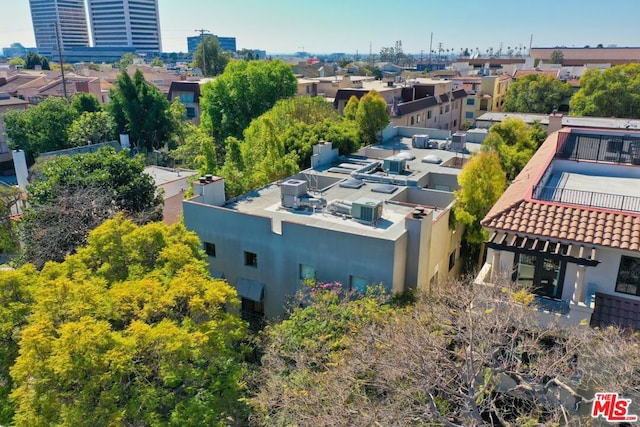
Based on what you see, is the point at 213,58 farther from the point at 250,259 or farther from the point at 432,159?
the point at 250,259

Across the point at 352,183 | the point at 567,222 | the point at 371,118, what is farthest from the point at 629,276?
the point at 371,118

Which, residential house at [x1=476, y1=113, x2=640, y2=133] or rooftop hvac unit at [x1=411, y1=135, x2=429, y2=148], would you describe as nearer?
residential house at [x1=476, y1=113, x2=640, y2=133]

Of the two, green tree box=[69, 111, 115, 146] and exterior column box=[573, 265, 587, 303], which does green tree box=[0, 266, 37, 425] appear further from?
green tree box=[69, 111, 115, 146]

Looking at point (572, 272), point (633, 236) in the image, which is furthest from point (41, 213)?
point (633, 236)

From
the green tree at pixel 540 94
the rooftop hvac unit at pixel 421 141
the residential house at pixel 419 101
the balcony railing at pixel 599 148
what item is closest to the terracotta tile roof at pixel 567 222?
the balcony railing at pixel 599 148

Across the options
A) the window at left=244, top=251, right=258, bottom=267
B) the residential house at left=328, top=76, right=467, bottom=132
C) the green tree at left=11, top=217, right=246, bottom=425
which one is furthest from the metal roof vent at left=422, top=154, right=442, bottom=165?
the green tree at left=11, top=217, right=246, bottom=425

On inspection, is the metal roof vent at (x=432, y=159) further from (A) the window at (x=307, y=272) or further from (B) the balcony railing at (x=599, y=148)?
(A) the window at (x=307, y=272)

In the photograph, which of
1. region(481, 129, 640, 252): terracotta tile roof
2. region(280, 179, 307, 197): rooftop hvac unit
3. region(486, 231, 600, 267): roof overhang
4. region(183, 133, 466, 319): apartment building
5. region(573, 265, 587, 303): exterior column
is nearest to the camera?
region(481, 129, 640, 252): terracotta tile roof
